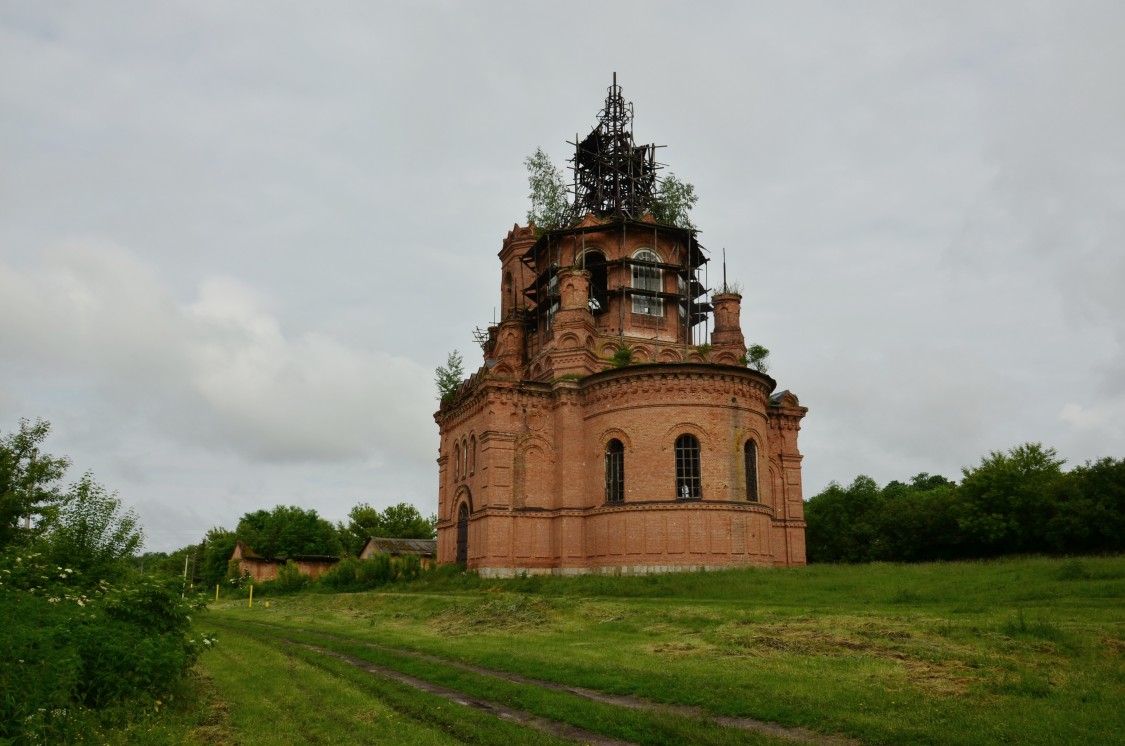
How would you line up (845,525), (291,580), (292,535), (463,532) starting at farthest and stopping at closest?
(292,535), (845,525), (291,580), (463,532)

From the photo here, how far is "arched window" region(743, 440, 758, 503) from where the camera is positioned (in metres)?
32.8

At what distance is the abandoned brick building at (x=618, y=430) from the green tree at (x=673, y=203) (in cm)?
164

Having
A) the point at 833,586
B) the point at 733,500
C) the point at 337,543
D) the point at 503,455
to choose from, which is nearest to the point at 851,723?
the point at 833,586

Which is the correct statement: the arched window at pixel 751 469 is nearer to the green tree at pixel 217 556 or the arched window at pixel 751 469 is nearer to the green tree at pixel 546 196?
the green tree at pixel 546 196

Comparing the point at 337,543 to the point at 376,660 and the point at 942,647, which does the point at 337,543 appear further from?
the point at 942,647

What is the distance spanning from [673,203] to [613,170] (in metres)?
3.91

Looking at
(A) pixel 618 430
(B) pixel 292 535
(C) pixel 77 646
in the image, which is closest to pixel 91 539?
(C) pixel 77 646

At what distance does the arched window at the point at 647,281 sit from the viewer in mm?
39656

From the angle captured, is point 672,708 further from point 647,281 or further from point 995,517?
point 995,517

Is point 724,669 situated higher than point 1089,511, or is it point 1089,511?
point 1089,511

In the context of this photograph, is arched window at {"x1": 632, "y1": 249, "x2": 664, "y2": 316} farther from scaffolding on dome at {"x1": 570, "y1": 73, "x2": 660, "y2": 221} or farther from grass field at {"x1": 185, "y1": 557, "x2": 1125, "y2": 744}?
grass field at {"x1": 185, "y1": 557, "x2": 1125, "y2": 744}

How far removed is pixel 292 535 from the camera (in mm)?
72688

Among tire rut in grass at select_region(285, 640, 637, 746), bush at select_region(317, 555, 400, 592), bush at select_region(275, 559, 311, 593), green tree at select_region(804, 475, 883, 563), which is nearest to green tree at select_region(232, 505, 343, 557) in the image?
bush at select_region(275, 559, 311, 593)

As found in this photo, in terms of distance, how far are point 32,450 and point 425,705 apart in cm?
2147
